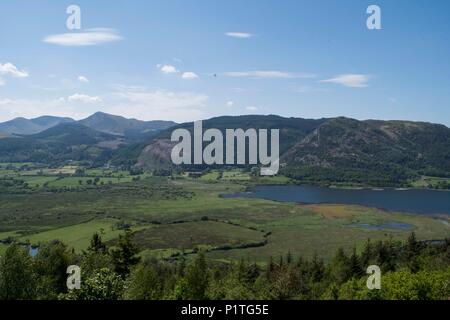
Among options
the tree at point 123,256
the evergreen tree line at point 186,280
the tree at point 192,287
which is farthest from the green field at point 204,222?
the tree at point 192,287

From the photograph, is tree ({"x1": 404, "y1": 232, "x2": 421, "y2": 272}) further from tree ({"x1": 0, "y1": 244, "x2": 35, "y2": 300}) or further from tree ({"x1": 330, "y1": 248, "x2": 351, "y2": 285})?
tree ({"x1": 0, "y1": 244, "x2": 35, "y2": 300})

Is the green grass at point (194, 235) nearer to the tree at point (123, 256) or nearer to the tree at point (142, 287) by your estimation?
the tree at point (123, 256)

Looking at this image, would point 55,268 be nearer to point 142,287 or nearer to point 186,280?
point 142,287

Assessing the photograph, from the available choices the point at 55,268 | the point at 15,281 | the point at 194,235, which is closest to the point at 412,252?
the point at 55,268

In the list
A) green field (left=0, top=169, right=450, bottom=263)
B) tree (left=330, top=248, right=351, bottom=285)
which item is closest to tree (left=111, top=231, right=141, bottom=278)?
tree (left=330, top=248, right=351, bottom=285)
